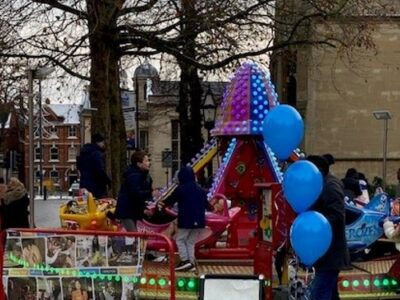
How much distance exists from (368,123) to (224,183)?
2306 cm

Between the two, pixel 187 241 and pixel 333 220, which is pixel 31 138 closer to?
pixel 187 241

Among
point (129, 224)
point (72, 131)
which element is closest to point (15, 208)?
point (129, 224)

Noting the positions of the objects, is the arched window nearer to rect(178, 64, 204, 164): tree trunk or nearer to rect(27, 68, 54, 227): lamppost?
rect(178, 64, 204, 164): tree trunk

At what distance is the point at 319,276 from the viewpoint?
372 inches

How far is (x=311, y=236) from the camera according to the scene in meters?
8.96

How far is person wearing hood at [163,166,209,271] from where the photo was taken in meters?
12.8

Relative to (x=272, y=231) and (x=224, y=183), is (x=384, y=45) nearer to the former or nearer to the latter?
(x=224, y=183)

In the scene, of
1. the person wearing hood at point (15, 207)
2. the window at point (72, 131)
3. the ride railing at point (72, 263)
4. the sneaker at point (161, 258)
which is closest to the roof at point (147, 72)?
the person wearing hood at point (15, 207)

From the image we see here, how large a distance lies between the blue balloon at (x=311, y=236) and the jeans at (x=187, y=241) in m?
3.83

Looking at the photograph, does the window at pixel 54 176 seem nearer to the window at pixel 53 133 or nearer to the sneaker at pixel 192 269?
the window at pixel 53 133

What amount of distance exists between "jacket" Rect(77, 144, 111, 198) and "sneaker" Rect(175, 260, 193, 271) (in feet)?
9.27

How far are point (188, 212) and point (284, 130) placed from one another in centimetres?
338

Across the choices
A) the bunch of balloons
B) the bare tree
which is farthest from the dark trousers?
the bare tree

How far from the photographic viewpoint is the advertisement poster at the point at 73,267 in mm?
8273
